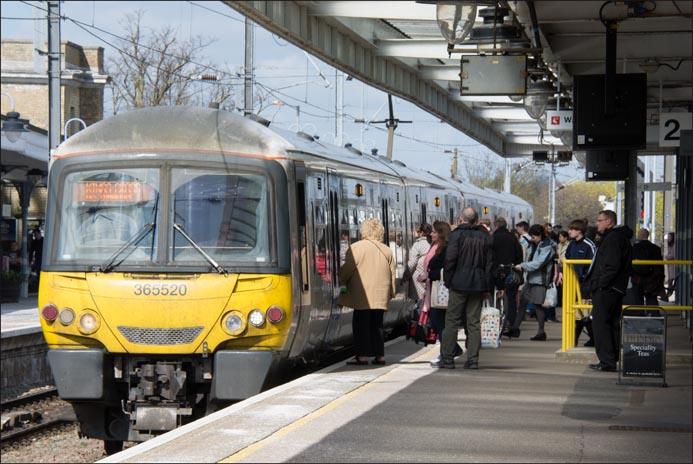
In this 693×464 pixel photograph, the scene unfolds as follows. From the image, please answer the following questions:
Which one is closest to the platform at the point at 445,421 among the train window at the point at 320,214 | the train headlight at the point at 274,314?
the train headlight at the point at 274,314

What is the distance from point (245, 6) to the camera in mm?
14398

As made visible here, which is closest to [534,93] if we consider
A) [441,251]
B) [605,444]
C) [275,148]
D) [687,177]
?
[687,177]

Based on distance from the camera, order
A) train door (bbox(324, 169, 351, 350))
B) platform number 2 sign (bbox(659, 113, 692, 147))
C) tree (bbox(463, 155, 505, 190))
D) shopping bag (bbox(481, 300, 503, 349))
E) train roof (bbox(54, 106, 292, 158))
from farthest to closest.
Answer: tree (bbox(463, 155, 505, 190))
platform number 2 sign (bbox(659, 113, 692, 147))
shopping bag (bbox(481, 300, 503, 349))
train door (bbox(324, 169, 351, 350))
train roof (bbox(54, 106, 292, 158))

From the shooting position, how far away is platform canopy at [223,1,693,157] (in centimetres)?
1523

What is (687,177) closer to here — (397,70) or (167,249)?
(397,70)

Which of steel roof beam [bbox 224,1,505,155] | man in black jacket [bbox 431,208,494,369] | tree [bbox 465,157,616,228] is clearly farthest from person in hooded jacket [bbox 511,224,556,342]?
tree [bbox 465,157,616,228]

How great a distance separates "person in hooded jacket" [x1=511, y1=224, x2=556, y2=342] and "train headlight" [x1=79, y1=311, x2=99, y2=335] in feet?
26.4

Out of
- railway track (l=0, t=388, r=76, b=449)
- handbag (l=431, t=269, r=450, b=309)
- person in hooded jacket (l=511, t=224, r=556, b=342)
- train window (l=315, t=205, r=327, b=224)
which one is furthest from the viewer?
person in hooded jacket (l=511, t=224, r=556, b=342)

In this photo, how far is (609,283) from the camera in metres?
13.3

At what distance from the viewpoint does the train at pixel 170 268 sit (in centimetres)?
1191

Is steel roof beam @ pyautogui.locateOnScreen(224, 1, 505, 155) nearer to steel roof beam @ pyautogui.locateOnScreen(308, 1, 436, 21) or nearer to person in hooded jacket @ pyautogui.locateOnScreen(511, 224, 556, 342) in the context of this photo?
steel roof beam @ pyautogui.locateOnScreen(308, 1, 436, 21)

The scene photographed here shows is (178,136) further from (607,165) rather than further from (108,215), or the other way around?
(607,165)

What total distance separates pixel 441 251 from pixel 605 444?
5671mm

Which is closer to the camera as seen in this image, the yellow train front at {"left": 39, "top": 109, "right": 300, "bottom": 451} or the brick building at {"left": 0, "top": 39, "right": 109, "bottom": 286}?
the yellow train front at {"left": 39, "top": 109, "right": 300, "bottom": 451}
